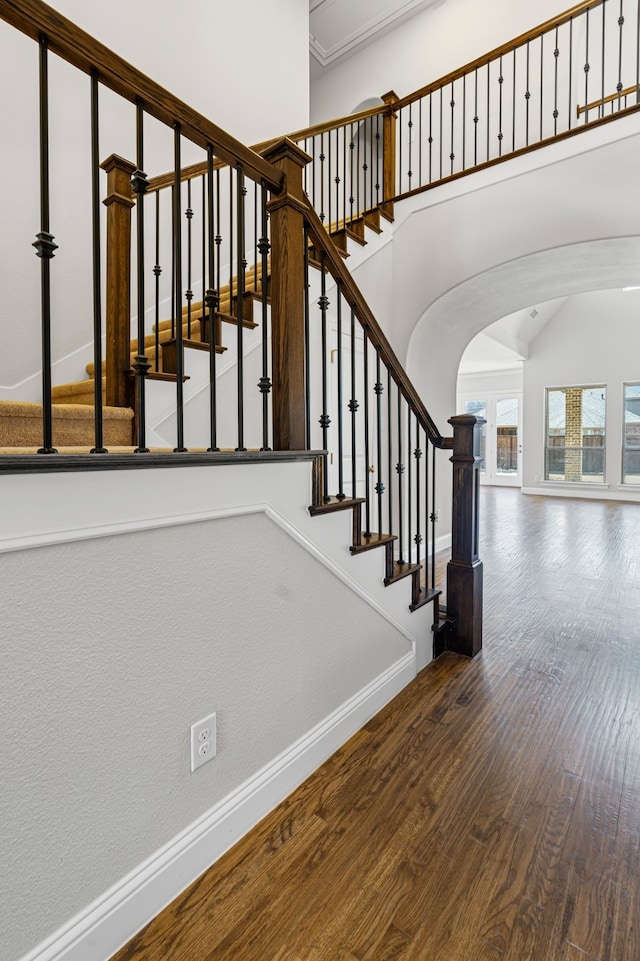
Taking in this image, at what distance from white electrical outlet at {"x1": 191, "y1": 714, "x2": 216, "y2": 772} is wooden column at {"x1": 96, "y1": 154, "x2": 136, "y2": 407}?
59.7 inches

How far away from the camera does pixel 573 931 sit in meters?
1.11

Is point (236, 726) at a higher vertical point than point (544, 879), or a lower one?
higher

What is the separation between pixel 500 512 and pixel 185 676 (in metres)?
6.53

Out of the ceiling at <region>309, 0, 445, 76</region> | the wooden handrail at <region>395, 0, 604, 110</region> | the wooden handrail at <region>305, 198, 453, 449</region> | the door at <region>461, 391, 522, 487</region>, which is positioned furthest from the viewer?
the door at <region>461, 391, 522, 487</region>

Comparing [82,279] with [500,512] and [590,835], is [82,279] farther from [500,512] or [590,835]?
[500,512]

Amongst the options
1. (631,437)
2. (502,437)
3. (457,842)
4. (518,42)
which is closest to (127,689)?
(457,842)

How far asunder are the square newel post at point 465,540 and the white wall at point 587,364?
7102mm

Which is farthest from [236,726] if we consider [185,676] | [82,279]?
[82,279]

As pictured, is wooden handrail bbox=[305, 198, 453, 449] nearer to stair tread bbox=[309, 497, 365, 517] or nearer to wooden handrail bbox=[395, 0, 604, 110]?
stair tread bbox=[309, 497, 365, 517]

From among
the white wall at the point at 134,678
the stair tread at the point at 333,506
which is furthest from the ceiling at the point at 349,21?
the white wall at the point at 134,678

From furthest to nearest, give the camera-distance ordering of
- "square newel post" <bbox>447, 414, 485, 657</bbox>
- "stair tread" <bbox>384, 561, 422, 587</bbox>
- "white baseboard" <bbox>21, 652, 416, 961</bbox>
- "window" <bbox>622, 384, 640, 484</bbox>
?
"window" <bbox>622, 384, 640, 484</bbox>
"square newel post" <bbox>447, 414, 485, 657</bbox>
"stair tread" <bbox>384, 561, 422, 587</bbox>
"white baseboard" <bbox>21, 652, 416, 961</bbox>

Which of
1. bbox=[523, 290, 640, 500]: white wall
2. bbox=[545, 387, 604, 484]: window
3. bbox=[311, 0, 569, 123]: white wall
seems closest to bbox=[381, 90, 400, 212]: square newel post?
bbox=[311, 0, 569, 123]: white wall

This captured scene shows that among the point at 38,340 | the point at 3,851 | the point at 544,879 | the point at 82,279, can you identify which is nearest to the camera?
the point at 3,851

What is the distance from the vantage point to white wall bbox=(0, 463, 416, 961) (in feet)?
2.96
